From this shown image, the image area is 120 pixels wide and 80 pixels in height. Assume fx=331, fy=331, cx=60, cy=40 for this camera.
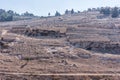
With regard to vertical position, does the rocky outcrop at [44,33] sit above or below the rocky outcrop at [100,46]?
above

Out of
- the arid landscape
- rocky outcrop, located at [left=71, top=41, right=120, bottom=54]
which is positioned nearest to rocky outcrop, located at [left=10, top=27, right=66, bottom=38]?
the arid landscape

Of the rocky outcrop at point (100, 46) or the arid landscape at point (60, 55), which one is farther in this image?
the rocky outcrop at point (100, 46)

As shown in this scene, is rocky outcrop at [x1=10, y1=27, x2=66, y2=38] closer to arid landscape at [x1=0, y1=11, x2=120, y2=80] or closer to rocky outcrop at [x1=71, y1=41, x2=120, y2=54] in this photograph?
arid landscape at [x1=0, y1=11, x2=120, y2=80]

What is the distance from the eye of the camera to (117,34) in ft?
209

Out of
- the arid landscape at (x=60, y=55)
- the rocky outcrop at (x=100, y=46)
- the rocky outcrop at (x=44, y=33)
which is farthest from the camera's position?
the rocky outcrop at (x=44, y=33)

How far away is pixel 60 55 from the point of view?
4638 centimetres

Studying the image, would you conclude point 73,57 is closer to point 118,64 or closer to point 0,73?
point 118,64

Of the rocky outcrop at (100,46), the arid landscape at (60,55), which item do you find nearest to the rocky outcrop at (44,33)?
the arid landscape at (60,55)

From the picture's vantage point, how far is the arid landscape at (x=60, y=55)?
3844 centimetres

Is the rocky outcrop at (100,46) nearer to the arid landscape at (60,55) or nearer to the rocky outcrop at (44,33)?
the arid landscape at (60,55)

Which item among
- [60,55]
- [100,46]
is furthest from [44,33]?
[60,55]

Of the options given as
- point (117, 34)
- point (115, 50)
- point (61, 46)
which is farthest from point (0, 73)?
point (117, 34)

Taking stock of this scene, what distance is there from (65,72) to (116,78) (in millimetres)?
5981

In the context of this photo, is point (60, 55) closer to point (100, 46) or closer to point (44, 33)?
point (100, 46)
